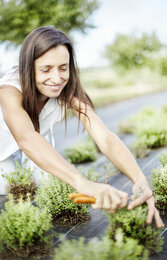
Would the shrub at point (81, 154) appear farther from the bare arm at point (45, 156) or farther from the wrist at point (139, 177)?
the wrist at point (139, 177)

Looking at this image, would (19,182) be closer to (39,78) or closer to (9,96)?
(9,96)

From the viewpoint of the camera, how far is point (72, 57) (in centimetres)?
242

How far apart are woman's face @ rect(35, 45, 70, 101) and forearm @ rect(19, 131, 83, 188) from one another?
1.57ft

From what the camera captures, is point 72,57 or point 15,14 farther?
point 15,14

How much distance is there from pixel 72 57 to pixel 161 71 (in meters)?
19.2

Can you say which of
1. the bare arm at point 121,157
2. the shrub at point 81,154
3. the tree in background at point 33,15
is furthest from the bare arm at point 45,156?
the tree in background at point 33,15

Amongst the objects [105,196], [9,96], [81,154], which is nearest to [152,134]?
[81,154]

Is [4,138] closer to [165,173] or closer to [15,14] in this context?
[165,173]

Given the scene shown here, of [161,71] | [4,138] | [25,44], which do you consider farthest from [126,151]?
[161,71]

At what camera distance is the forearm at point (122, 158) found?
6.64 feet

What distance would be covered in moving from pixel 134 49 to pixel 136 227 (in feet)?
64.0

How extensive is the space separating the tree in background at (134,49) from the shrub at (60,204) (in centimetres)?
1861

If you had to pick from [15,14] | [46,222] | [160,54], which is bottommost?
[46,222]

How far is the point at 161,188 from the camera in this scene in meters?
2.37
